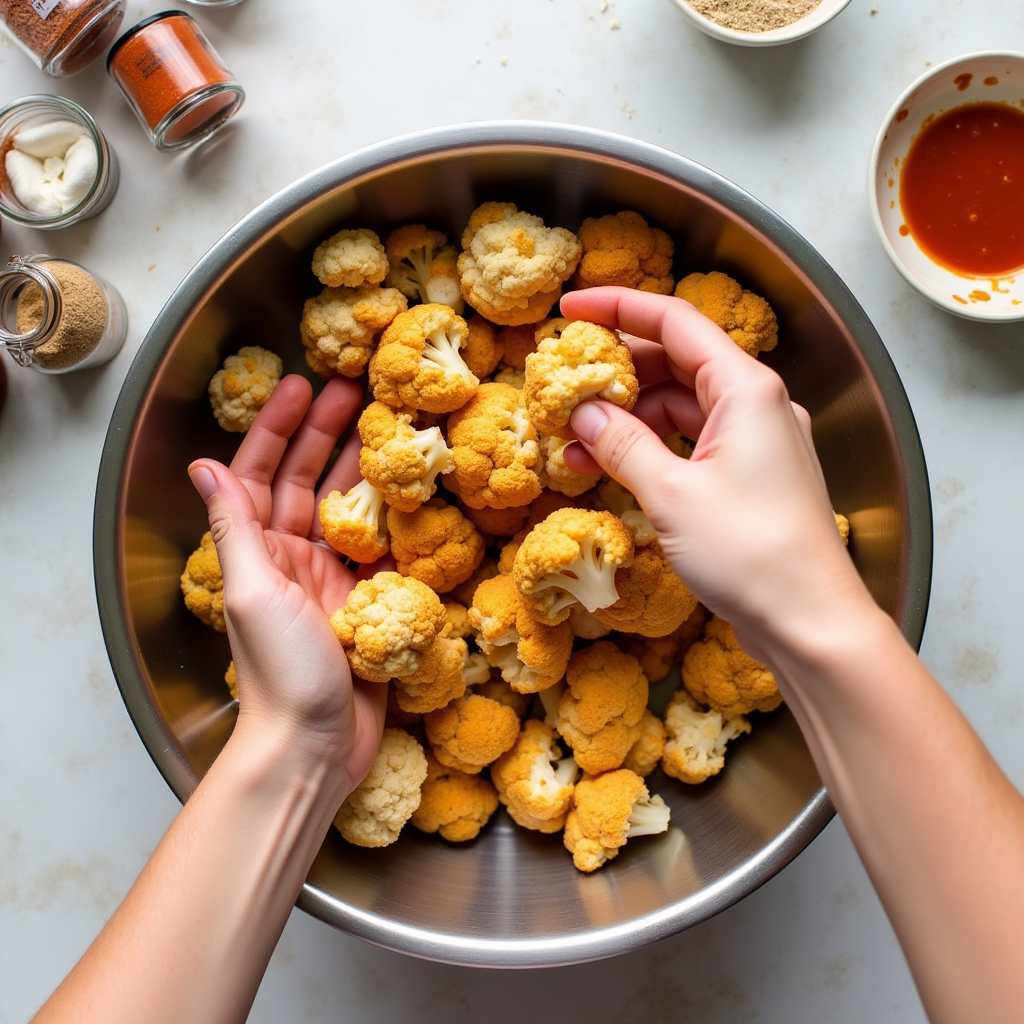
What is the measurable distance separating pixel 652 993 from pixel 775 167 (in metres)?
1.56

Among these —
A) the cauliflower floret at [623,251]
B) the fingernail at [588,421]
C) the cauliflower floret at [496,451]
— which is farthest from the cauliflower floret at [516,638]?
the cauliflower floret at [623,251]

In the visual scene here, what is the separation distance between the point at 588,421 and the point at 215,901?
2.82 ft

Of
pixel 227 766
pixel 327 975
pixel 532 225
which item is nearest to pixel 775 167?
pixel 532 225

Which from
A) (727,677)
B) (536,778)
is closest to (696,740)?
(727,677)

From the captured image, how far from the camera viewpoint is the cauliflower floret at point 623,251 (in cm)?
148

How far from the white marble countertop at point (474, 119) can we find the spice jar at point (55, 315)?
0.26ft

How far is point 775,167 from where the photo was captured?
162 cm

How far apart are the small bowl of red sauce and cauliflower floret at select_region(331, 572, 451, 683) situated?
1030mm

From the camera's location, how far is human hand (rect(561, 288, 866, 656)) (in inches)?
42.5

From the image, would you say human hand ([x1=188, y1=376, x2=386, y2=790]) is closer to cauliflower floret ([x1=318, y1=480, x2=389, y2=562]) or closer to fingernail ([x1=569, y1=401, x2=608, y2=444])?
cauliflower floret ([x1=318, y1=480, x2=389, y2=562])

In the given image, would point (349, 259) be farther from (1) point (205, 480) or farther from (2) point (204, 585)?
(2) point (204, 585)

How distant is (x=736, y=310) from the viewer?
4.85 feet

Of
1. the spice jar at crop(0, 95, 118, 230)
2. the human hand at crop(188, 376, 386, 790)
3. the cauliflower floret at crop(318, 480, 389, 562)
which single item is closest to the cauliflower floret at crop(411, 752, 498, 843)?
the human hand at crop(188, 376, 386, 790)

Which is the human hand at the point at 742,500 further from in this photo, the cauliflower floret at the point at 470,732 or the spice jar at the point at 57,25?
the spice jar at the point at 57,25
